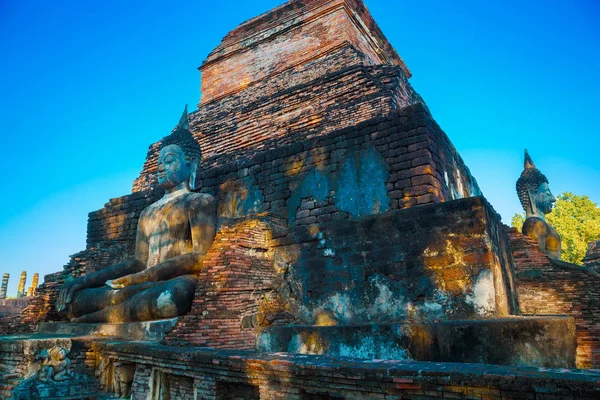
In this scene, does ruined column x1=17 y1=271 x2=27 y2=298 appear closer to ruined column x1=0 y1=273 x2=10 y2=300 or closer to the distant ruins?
ruined column x1=0 y1=273 x2=10 y2=300

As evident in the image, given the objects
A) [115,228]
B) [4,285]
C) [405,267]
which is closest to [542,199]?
[405,267]

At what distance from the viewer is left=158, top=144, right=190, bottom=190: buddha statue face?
6.58 meters

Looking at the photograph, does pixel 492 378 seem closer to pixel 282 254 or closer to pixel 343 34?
pixel 282 254

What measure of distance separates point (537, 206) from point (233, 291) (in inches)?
276

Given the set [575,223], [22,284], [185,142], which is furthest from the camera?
[22,284]

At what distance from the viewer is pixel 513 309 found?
14.5 ft

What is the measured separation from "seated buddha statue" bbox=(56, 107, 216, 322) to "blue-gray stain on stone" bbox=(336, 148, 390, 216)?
6.15ft

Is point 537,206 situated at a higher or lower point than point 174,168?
lower

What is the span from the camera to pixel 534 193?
888 centimetres

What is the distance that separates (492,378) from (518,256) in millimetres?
6076

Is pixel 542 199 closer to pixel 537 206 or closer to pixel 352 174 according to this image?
pixel 537 206

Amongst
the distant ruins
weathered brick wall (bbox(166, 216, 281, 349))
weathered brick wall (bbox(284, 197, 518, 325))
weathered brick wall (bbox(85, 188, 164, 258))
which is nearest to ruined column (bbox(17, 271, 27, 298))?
weathered brick wall (bbox(85, 188, 164, 258))

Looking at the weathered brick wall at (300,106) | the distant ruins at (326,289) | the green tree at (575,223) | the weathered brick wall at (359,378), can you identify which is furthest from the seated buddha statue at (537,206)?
the green tree at (575,223)

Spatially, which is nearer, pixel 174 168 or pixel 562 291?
pixel 174 168
